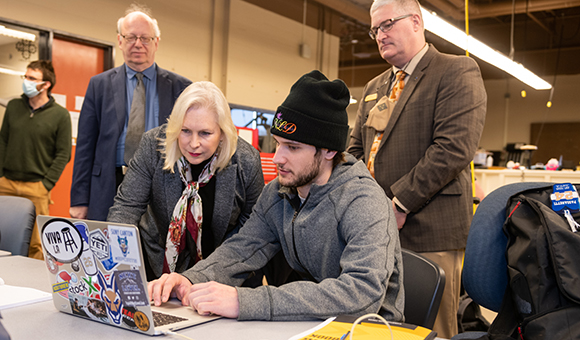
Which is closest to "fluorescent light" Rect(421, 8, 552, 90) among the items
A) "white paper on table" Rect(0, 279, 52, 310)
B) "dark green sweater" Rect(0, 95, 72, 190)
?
"white paper on table" Rect(0, 279, 52, 310)

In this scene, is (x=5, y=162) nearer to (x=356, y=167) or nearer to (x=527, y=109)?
(x=356, y=167)

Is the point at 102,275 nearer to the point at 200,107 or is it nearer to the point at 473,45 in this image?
the point at 200,107

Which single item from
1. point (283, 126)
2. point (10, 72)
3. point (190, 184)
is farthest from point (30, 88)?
point (283, 126)

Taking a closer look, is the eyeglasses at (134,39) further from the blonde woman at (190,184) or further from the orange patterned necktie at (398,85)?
the orange patterned necktie at (398,85)

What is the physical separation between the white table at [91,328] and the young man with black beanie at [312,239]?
0.03m

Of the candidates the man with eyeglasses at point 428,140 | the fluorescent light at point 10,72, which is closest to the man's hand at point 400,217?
the man with eyeglasses at point 428,140

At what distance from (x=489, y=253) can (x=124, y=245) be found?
38.0 inches

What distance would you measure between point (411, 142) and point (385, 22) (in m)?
0.52

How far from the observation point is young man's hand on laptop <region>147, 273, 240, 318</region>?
1.08 metres

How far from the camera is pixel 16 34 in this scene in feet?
14.8

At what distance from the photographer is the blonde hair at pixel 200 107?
1749 mm

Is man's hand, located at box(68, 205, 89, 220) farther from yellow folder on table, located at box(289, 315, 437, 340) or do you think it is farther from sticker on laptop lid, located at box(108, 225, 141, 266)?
yellow folder on table, located at box(289, 315, 437, 340)

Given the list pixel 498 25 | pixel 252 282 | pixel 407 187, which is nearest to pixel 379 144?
pixel 407 187

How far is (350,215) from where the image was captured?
1.28 metres
